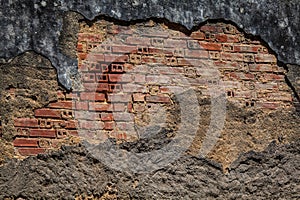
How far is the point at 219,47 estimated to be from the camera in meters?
4.78

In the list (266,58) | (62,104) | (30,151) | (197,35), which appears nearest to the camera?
(30,151)

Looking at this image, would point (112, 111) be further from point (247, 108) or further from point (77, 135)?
point (247, 108)

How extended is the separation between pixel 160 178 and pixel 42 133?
2.57 feet

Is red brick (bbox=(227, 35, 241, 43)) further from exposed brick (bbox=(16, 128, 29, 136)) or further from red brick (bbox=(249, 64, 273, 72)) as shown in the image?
exposed brick (bbox=(16, 128, 29, 136))

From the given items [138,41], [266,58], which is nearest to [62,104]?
[138,41]

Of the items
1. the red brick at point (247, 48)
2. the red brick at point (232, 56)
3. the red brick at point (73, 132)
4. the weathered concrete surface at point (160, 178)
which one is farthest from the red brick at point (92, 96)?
the red brick at point (247, 48)

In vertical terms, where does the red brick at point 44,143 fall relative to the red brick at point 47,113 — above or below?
below

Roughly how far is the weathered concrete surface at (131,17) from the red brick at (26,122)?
300 millimetres

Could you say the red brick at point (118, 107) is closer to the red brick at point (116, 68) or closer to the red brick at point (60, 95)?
the red brick at point (116, 68)

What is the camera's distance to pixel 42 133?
4371mm

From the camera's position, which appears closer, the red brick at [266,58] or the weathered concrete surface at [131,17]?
the weathered concrete surface at [131,17]

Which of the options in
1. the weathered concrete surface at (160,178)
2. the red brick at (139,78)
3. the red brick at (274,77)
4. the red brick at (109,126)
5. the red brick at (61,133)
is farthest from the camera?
the red brick at (274,77)

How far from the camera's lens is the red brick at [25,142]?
14.2ft

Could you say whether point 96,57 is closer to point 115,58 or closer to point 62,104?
point 115,58
